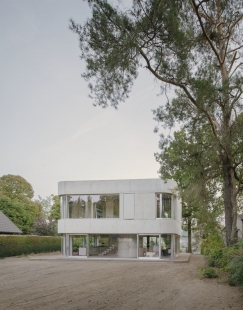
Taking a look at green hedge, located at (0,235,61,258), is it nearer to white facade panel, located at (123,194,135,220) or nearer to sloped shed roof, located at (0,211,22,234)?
sloped shed roof, located at (0,211,22,234)

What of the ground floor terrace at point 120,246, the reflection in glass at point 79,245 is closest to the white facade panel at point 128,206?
the ground floor terrace at point 120,246

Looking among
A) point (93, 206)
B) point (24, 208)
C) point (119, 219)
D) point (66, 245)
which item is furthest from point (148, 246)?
point (24, 208)

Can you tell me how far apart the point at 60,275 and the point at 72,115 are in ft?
26.4

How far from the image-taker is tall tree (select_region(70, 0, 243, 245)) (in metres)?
10.2

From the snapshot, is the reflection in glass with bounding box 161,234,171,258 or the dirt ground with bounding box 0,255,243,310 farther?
the reflection in glass with bounding box 161,234,171,258

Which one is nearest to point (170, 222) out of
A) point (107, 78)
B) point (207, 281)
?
point (207, 281)

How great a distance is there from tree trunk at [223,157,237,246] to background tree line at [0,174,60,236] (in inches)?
1026

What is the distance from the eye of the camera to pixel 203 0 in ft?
35.9

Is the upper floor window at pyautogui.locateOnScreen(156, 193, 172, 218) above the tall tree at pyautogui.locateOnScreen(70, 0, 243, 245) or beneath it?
beneath

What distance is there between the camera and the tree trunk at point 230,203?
17109 millimetres

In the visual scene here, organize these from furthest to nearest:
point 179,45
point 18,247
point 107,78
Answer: point 18,247 < point 107,78 < point 179,45

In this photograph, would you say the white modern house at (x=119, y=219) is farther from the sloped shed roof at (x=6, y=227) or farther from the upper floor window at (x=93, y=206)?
the sloped shed roof at (x=6, y=227)

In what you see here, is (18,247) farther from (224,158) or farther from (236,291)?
(236,291)

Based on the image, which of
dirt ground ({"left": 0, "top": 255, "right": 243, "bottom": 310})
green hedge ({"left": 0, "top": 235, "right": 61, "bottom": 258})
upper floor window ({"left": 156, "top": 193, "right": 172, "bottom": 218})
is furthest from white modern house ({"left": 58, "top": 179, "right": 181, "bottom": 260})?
dirt ground ({"left": 0, "top": 255, "right": 243, "bottom": 310})
